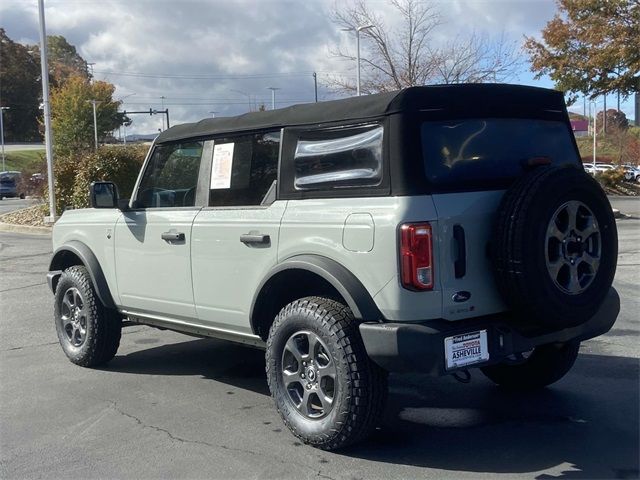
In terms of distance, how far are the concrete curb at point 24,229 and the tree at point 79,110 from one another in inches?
1481

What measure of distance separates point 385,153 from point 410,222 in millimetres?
477

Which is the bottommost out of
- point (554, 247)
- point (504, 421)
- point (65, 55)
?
point (504, 421)

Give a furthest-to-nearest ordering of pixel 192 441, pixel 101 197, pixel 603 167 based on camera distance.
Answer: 1. pixel 603 167
2. pixel 101 197
3. pixel 192 441

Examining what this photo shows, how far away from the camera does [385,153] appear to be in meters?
4.12

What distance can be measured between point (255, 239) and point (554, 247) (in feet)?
5.90

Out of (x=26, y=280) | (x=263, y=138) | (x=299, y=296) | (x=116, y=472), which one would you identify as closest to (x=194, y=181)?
(x=263, y=138)

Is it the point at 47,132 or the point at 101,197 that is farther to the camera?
the point at 47,132

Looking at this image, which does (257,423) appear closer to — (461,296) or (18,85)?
(461,296)

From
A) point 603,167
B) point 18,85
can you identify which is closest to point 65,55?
point 18,85

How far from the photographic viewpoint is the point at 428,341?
384cm

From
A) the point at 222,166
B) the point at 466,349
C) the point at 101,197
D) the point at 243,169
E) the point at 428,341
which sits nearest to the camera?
the point at 428,341

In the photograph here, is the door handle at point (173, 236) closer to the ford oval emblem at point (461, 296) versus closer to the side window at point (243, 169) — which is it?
the side window at point (243, 169)

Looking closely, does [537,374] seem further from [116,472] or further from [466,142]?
[116,472]

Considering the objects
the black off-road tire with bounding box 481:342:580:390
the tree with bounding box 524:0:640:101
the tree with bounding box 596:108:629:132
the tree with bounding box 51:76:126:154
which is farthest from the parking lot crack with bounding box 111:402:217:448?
the tree with bounding box 596:108:629:132
